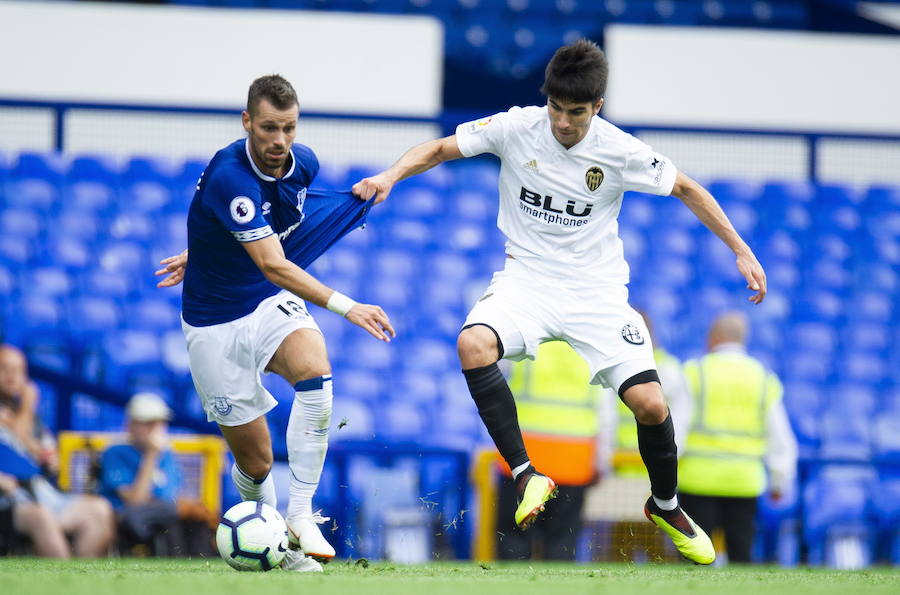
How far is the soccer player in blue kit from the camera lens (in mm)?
6195

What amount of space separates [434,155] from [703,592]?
2637 mm

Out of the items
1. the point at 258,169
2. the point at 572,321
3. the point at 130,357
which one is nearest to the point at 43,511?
the point at 130,357

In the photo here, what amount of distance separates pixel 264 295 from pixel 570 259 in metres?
1.53

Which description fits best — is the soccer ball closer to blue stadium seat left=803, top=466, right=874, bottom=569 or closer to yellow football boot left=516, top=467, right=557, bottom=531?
yellow football boot left=516, top=467, right=557, bottom=531

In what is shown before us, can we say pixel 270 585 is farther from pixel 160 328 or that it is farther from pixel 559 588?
pixel 160 328

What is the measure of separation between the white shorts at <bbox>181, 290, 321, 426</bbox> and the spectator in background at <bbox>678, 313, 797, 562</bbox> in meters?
3.59

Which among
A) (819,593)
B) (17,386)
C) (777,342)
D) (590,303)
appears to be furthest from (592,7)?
(819,593)

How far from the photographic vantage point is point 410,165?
674 centimetres

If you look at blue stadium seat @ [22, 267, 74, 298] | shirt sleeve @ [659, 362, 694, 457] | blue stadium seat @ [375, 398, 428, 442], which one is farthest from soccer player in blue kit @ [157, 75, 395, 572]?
blue stadium seat @ [22, 267, 74, 298]

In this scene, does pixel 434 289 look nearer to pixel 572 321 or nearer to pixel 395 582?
pixel 572 321

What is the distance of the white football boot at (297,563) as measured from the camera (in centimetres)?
628

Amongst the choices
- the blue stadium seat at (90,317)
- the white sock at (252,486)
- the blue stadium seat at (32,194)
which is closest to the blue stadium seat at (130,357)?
the blue stadium seat at (90,317)

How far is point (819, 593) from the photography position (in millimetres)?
5301

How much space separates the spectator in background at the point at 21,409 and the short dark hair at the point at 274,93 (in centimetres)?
430
